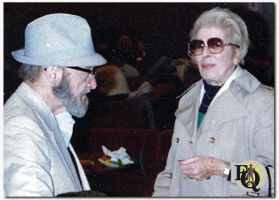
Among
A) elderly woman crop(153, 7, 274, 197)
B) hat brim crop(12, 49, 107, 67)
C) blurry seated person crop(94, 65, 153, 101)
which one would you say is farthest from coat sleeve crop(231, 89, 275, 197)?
blurry seated person crop(94, 65, 153, 101)

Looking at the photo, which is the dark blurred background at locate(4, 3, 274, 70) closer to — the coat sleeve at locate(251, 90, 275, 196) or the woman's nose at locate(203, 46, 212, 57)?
the woman's nose at locate(203, 46, 212, 57)

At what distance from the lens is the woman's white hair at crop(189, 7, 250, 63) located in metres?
1.81

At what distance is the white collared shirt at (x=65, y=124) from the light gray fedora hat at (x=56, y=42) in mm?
264

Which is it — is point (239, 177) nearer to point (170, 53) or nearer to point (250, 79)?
point (250, 79)

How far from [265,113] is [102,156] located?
6.95 ft

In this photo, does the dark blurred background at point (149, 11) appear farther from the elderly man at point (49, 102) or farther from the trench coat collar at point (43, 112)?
the trench coat collar at point (43, 112)

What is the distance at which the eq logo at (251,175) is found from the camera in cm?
166

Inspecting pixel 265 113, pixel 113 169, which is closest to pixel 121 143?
pixel 113 169

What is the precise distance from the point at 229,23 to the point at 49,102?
902 millimetres

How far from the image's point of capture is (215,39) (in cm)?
183

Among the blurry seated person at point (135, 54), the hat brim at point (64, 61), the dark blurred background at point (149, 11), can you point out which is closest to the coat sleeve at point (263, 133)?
the dark blurred background at point (149, 11)

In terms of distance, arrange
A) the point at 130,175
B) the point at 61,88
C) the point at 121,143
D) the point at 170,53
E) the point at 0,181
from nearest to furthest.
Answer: the point at 0,181 → the point at 61,88 → the point at 170,53 → the point at 130,175 → the point at 121,143

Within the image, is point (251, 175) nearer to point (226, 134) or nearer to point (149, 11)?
point (226, 134)

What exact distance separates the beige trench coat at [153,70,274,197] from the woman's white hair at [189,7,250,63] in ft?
0.51
